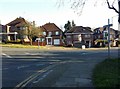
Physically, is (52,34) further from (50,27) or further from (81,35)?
(81,35)

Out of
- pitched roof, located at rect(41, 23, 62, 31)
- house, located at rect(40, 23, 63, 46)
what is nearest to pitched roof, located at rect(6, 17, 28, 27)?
house, located at rect(40, 23, 63, 46)

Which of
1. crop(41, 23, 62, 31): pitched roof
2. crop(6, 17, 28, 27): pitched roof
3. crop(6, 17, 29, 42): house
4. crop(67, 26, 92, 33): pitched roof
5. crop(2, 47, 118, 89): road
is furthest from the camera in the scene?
crop(41, 23, 62, 31): pitched roof

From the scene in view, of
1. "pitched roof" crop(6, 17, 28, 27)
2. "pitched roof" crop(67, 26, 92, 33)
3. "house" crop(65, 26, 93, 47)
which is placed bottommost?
"house" crop(65, 26, 93, 47)

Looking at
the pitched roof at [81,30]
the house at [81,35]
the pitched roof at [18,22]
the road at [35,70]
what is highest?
the pitched roof at [18,22]

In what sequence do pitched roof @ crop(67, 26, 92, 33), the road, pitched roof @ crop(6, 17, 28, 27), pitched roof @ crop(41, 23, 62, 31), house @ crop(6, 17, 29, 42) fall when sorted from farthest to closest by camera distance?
pitched roof @ crop(41, 23, 62, 31)
pitched roof @ crop(67, 26, 92, 33)
pitched roof @ crop(6, 17, 28, 27)
house @ crop(6, 17, 29, 42)
the road

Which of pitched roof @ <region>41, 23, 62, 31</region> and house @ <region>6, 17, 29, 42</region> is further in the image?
pitched roof @ <region>41, 23, 62, 31</region>

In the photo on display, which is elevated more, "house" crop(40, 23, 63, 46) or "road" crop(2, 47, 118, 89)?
"house" crop(40, 23, 63, 46)

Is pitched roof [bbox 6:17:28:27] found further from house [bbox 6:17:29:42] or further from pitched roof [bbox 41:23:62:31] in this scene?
pitched roof [bbox 41:23:62:31]

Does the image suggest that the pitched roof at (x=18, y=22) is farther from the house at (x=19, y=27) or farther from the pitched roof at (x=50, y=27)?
the pitched roof at (x=50, y=27)

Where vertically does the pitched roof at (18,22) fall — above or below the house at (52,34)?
above

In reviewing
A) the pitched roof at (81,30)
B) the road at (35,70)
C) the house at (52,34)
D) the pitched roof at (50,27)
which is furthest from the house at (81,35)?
the road at (35,70)

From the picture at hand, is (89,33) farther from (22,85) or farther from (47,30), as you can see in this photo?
(22,85)

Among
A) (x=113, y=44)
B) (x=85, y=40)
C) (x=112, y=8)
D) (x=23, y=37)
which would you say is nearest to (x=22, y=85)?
(x=112, y=8)

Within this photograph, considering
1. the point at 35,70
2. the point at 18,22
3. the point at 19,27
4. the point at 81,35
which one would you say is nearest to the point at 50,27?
the point at 81,35
